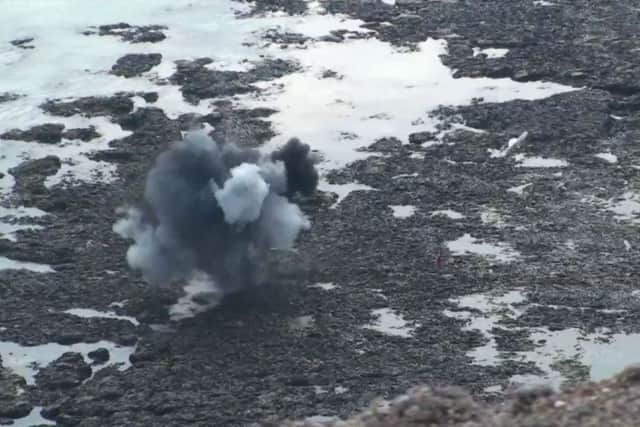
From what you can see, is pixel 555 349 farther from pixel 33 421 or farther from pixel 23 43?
pixel 23 43

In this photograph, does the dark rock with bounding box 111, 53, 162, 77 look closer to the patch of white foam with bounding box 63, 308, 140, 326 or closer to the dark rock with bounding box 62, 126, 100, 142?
the dark rock with bounding box 62, 126, 100, 142

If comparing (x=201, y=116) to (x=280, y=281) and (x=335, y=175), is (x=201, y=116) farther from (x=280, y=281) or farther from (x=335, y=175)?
(x=280, y=281)

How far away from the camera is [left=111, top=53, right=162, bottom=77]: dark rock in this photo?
5134 centimetres

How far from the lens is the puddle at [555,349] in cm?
3250

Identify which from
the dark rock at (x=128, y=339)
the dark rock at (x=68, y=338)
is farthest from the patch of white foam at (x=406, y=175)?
the dark rock at (x=68, y=338)

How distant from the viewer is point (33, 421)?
31109mm

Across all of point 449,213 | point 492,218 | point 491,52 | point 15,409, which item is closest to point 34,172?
point 449,213

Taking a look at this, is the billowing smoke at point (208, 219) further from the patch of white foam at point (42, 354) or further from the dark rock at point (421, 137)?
the dark rock at point (421, 137)

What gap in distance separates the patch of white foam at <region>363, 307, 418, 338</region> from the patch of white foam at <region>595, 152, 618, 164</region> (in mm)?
11466

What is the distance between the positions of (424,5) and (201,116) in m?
14.1

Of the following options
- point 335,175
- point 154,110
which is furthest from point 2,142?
point 335,175

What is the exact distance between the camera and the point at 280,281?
36.9m

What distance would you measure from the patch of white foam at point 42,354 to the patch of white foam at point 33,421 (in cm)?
143

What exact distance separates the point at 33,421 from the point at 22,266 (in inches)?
306
